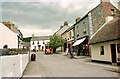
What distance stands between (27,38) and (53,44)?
5257 centimetres

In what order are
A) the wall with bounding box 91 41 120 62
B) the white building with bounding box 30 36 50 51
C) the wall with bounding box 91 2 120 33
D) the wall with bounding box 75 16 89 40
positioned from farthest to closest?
the white building with bounding box 30 36 50 51, the wall with bounding box 75 16 89 40, the wall with bounding box 91 2 120 33, the wall with bounding box 91 41 120 62

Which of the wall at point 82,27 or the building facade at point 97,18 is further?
the wall at point 82,27

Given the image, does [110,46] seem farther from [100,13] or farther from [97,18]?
[97,18]

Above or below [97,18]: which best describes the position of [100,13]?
above

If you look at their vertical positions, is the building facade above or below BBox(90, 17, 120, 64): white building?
above

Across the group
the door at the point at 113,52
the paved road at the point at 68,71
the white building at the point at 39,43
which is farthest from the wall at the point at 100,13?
the white building at the point at 39,43

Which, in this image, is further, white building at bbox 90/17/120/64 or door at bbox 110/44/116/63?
door at bbox 110/44/116/63

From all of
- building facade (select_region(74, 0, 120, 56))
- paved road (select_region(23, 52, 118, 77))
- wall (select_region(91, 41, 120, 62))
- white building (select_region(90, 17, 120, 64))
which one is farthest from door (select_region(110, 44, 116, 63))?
building facade (select_region(74, 0, 120, 56))

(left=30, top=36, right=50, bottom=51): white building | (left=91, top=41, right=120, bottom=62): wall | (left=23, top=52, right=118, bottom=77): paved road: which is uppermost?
(left=30, top=36, right=50, bottom=51): white building

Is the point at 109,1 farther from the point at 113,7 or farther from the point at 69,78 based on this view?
the point at 69,78

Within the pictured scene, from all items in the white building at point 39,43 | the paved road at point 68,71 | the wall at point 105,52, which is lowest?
the paved road at point 68,71

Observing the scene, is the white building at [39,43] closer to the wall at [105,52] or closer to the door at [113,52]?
the wall at [105,52]

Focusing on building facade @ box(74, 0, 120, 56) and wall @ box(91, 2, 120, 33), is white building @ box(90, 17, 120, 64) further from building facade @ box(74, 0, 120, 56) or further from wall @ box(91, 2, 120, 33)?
building facade @ box(74, 0, 120, 56)

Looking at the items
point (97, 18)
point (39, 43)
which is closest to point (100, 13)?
point (97, 18)
